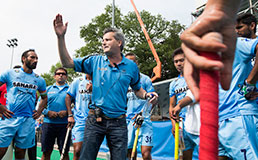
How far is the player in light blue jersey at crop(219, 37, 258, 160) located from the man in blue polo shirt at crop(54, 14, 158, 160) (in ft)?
3.14

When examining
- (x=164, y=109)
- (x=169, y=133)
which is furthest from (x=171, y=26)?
(x=169, y=133)

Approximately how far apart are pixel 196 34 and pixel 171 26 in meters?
28.4

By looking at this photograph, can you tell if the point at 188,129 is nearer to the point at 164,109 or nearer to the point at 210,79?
the point at 210,79

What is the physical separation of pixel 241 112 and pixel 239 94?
20cm

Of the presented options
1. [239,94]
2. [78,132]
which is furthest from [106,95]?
[78,132]

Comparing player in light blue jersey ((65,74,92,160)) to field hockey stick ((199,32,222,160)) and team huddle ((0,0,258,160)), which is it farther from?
field hockey stick ((199,32,222,160))

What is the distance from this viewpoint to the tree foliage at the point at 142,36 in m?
24.9

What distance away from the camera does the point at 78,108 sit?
5.42m

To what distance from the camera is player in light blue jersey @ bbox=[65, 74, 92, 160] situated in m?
5.08

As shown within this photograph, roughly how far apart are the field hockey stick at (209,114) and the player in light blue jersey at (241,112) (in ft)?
6.22

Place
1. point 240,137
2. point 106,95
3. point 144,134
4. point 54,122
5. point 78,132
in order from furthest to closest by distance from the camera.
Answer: point 54,122 < point 78,132 < point 144,134 < point 106,95 < point 240,137

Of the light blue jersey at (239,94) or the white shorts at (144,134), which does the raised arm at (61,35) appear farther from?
the white shorts at (144,134)

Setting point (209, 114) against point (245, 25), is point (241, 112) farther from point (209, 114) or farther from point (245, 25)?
point (209, 114)

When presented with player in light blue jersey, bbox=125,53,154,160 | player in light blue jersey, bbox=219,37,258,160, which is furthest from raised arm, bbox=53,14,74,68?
player in light blue jersey, bbox=125,53,154,160
